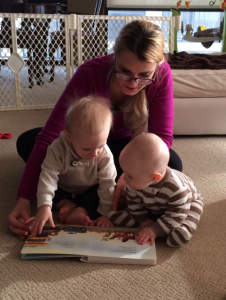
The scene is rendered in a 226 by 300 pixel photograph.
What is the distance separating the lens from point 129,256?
803mm

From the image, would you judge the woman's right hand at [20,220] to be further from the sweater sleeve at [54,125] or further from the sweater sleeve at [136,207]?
the sweater sleeve at [136,207]

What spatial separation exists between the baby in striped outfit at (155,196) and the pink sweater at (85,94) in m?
0.24

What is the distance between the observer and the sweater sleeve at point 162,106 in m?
1.10

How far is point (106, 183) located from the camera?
3.24ft

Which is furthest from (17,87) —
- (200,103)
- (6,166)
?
(200,103)

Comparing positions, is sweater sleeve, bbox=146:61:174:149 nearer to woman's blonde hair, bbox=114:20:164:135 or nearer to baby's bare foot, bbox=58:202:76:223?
woman's blonde hair, bbox=114:20:164:135

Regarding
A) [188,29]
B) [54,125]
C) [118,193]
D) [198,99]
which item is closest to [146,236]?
[118,193]

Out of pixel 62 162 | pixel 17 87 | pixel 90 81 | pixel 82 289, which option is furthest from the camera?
pixel 17 87

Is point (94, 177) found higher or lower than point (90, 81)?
lower

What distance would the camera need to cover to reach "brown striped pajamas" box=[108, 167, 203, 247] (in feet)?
2.87

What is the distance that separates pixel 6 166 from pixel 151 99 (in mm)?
688

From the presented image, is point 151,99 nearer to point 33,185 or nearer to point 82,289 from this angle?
point 33,185

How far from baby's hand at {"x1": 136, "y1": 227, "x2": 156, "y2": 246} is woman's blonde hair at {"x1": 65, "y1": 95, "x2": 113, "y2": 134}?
0.98 feet

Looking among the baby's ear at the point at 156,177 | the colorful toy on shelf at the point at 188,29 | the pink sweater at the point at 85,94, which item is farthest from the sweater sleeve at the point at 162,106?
the colorful toy on shelf at the point at 188,29
